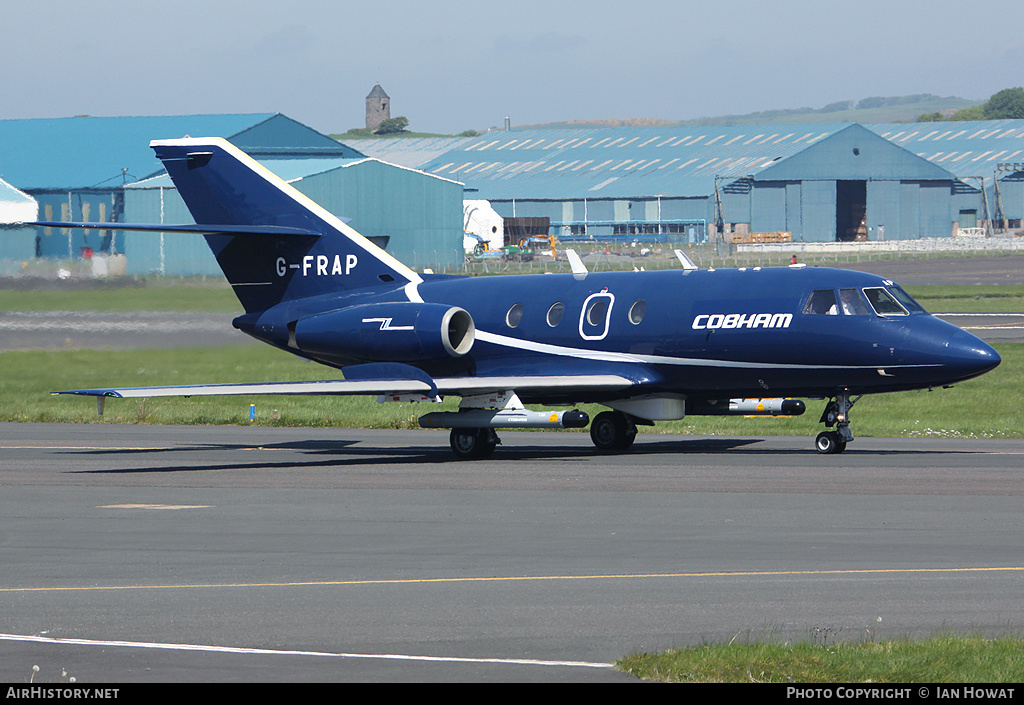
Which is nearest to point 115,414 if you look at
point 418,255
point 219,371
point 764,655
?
point 219,371

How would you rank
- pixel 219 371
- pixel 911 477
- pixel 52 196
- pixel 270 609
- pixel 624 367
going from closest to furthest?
pixel 270 609, pixel 911 477, pixel 624 367, pixel 219 371, pixel 52 196

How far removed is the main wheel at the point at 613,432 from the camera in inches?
1080

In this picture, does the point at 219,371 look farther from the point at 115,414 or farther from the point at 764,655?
the point at 764,655

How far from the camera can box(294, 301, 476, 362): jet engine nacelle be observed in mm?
27203

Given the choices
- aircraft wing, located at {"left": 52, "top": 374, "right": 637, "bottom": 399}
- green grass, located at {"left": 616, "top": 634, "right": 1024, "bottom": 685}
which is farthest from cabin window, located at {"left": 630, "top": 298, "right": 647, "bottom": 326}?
green grass, located at {"left": 616, "top": 634, "right": 1024, "bottom": 685}

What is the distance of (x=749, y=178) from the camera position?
122375mm

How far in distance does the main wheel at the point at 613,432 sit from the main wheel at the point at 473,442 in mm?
2236

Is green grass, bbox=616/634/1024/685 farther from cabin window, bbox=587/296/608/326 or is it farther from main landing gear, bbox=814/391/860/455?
cabin window, bbox=587/296/608/326

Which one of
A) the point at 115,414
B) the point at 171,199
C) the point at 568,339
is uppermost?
the point at 171,199

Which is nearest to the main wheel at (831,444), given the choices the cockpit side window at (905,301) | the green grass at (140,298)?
the cockpit side window at (905,301)

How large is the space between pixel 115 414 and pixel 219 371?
5204mm

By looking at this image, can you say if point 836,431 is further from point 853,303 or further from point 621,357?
point 621,357
